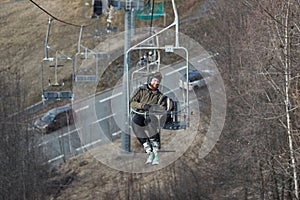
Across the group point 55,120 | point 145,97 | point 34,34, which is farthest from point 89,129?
point 145,97

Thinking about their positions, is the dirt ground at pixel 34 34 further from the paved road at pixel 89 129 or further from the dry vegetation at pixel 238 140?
the dry vegetation at pixel 238 140

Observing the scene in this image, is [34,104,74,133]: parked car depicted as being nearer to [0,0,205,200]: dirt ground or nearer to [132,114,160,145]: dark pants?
[0,0,205,200]: dirt ground

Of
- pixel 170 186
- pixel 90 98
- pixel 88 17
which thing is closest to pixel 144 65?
pixel 170 186

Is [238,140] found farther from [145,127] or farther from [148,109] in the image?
[148,109]

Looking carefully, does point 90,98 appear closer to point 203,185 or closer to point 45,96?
point 203,185

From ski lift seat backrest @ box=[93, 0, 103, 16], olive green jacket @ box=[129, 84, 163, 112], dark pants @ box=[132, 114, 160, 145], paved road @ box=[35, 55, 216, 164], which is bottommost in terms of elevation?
paved road @ box=[35, 55, 216, 164]

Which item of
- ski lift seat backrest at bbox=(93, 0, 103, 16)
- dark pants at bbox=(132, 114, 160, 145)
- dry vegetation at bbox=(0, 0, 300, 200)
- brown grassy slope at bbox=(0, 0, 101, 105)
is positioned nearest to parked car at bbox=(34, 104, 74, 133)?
dry vegetation at bbox=(0, 0, 300, 200)
